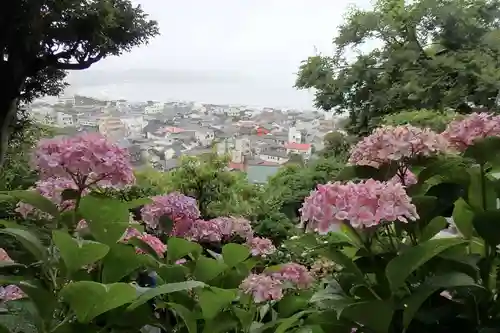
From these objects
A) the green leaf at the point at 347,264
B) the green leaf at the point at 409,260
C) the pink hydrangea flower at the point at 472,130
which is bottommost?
the green leaf at the point at 347,264

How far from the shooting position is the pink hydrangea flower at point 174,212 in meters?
0.90

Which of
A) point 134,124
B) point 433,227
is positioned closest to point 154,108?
point 134,124

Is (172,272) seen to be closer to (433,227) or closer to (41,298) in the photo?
(41,298)

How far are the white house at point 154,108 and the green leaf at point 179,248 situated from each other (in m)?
2.25

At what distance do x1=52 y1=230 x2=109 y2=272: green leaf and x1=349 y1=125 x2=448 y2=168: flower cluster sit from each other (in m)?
0.33

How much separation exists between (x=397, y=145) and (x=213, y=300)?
0.93 feet

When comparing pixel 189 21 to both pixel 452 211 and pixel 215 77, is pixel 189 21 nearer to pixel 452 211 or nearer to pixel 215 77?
pixel 215 77

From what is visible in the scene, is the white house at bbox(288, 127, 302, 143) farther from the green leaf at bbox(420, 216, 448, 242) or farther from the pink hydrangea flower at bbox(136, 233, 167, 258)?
the green leaf at bbox(420, 216, 448, 242)

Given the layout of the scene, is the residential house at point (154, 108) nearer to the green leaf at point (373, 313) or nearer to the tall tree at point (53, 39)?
the tall tree at point (53, 39)

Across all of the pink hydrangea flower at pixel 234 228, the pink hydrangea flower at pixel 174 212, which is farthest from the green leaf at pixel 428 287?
the pink hydrangea flower at pixel 234 228

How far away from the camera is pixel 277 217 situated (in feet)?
8.30

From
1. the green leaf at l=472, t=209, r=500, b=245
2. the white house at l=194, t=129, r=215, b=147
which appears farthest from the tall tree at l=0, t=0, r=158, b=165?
the green leaf at l=472, t=209, r=500, b=245

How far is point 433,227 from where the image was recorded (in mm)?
648

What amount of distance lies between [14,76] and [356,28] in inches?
104
